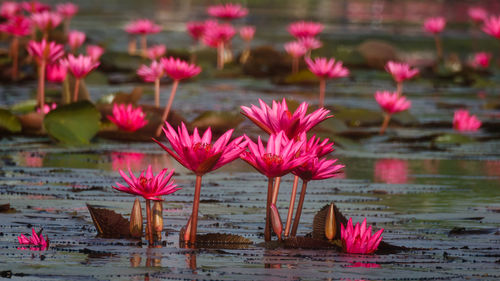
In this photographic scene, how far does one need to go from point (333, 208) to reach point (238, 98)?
593 cm

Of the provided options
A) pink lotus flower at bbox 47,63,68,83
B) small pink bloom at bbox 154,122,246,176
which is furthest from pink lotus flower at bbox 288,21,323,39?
small pink bloom at bbox 154,122,246,176

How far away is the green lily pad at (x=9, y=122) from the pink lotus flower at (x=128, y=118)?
0.59m

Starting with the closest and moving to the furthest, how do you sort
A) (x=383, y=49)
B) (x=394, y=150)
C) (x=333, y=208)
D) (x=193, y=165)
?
(x=193, y=165), (x=333, y=208), (x=394, y=150), (x=383, y=49)

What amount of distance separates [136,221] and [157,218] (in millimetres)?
75

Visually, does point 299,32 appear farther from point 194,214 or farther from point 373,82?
point 194,214

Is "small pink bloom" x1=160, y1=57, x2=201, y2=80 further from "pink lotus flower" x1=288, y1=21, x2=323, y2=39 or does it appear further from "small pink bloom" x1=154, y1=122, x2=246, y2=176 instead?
"pink lotus flower" x1=288, y1=21, x2=323, y2=39

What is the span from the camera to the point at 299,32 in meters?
10.7

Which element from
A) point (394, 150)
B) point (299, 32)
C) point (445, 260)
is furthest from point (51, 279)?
point (299, 32)

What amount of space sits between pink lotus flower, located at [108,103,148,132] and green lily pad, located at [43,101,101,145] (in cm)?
15

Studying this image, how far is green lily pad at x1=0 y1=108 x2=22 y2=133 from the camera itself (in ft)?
19.4

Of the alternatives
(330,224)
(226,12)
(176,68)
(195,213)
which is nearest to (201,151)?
(195,213)

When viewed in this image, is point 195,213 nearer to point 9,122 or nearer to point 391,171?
point 391,171

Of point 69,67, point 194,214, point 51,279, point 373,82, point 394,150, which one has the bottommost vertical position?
point 51,279

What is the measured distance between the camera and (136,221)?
10.3 ft
